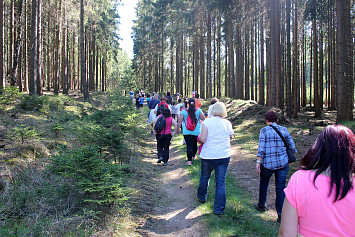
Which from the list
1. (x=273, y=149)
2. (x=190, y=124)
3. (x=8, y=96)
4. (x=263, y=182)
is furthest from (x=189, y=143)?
(x=8, y=96)

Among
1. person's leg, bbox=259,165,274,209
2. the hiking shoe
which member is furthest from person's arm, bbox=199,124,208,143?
the hiking shoe

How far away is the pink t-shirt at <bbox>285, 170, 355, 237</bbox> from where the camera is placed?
187 cm

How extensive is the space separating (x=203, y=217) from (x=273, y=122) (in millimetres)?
2377

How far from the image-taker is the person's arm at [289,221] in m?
1.96

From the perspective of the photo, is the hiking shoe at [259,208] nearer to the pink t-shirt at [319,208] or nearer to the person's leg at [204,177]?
the person's leg at [204,177]

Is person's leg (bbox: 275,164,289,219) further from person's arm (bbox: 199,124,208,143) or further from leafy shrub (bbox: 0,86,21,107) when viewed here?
leafy shrub (bbox: 0,86,21,107)

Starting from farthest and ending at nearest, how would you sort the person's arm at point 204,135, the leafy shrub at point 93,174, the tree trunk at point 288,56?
the tree trunk at point 288,56
the person's arm at point 204,135
the leafy shrub at point 93,174

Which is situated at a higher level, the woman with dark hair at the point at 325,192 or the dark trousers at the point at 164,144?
the woman with dark hair at the point at 325,192

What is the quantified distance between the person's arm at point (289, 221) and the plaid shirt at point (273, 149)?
324cm

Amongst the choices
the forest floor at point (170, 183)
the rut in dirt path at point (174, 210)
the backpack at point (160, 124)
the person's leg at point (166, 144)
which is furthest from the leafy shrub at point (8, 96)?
the rut in dirt path at point (174, 210)

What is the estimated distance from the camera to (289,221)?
6.49 feet

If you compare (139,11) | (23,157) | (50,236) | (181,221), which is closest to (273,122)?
(181,221)

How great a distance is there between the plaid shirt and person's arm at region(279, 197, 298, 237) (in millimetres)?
3241

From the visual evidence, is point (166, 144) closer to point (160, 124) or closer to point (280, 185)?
point (160, 124)
